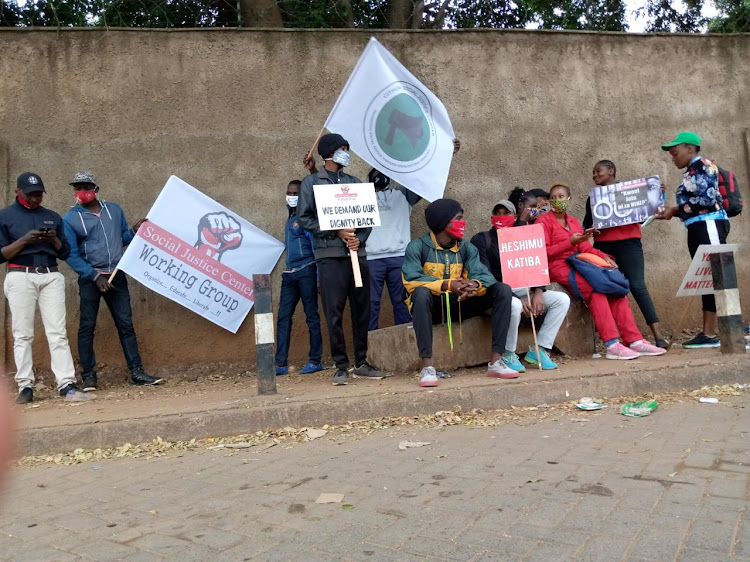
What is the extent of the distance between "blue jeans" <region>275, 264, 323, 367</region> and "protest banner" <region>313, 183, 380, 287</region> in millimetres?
1119

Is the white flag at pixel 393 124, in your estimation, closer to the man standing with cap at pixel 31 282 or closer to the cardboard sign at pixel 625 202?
the cardboard sign at pixel 625 202

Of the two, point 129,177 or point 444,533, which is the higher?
point 129,177

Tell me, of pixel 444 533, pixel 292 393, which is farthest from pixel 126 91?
pixel 444 533

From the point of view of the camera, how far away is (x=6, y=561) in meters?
2.58

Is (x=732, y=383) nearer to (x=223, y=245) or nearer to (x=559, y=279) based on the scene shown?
(x=559, y=279)

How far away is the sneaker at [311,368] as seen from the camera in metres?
6.39

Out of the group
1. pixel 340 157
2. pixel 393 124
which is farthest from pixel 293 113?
pixel 340 157

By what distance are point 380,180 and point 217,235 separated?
1.79 m

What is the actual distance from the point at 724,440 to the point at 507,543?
6.17 feet

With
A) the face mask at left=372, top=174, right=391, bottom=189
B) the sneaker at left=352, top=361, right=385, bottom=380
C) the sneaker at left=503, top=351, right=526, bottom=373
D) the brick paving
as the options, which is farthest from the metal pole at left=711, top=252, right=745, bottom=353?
the face mask at left=372, top=174, right=391, bottom=189

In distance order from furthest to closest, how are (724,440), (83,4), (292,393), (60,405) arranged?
(83,4), (60,405), (292,393), (724,440)

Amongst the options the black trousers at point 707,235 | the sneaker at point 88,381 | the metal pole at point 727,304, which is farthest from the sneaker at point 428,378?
the sneaker at point 88,381

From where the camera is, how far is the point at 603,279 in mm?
5680

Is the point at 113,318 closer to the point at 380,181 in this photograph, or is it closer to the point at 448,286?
the point at 380,181
